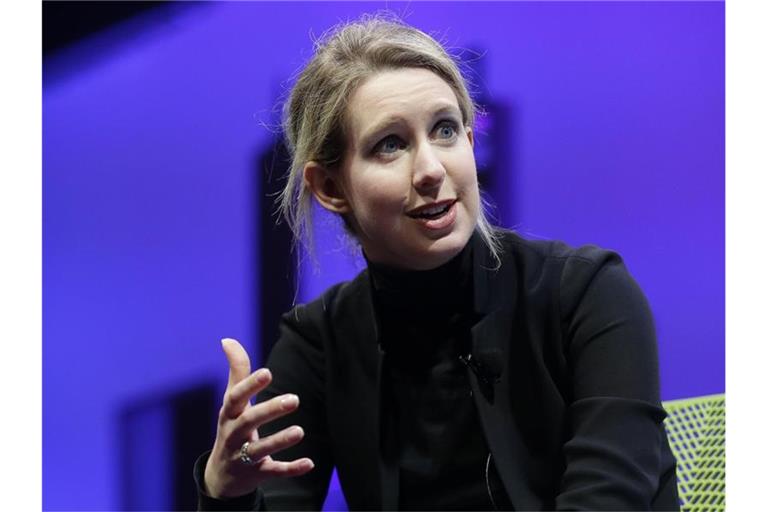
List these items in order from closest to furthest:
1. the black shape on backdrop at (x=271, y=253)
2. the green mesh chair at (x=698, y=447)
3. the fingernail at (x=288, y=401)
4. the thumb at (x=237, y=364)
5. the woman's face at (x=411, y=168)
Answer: the fingernail at (x=288, y=401), the thumb at (x=237, y=364), the woman's face at (x=411, y=168), the green mesh chair at (x=698, y=447), the black shape on backdrop at (x=271, y=253)

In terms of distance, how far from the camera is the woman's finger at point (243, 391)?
3.83 feet

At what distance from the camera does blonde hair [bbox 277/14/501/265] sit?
1429 millimetres

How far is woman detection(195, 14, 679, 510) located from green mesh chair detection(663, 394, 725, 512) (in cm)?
40

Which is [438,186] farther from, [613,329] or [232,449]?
[232,449]

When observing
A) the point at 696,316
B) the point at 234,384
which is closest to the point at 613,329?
the point at 234,384

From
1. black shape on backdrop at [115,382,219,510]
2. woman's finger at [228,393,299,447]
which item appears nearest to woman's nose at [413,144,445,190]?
woman's finger at [228,393,299,447]

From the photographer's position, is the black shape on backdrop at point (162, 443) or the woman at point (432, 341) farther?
the black shape on backdrop at point (162, 443)

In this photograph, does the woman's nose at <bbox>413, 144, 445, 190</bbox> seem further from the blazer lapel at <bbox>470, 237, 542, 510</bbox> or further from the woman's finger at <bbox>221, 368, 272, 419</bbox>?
the woman's finger at <bbox>221, 368, 272, 419</bbox>

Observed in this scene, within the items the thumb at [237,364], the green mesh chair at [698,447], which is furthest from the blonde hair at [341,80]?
the green mesh chair at [698,447]

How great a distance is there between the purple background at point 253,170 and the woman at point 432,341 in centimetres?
87

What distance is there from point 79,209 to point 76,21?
53 cm

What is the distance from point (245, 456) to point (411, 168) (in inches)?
19.5

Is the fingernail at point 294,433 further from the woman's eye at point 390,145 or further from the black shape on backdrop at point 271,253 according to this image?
the black shape on backdrop at point 271,253

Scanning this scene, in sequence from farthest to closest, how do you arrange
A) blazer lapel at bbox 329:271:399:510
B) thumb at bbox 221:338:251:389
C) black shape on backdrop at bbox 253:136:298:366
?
black shape on backdrop at bbox 253:136:298:366 < blazer lapel at bbox 329:271:399:510 < thumb at bbox 221:338:251:389
